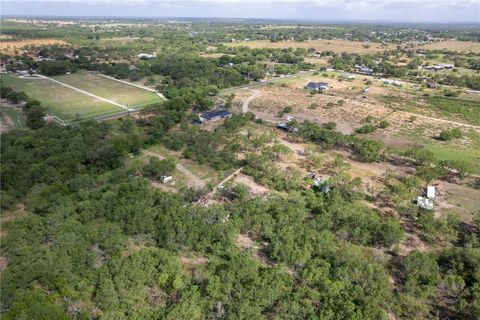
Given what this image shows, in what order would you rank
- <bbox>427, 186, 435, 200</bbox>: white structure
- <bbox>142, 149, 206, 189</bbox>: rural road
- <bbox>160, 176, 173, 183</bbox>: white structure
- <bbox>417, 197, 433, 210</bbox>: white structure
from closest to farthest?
<bbox>417, 197, 433, 210</bbox>: white structure, <bbox>427, 186, 435, 200</bbox>: white structure, <bbox>142, 149, 206, 189</bbox>: rural road, <bbox>160, 176, 173, 183</bbox>: white structure

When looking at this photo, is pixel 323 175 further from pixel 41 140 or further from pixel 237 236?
pixel 41 140

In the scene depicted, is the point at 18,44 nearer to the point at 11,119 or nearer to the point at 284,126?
the point at 11,119

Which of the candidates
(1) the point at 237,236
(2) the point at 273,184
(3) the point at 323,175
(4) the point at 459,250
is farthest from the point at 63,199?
(4) the point at 459,250

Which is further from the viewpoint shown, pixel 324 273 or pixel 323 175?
pixel 323 175

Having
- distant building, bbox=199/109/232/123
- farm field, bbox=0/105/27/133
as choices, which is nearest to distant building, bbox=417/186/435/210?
distant building, bbox=199/109/232/123

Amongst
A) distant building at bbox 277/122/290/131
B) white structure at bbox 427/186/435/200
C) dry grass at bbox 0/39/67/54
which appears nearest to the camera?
white structure at bbox 427/186/435/200

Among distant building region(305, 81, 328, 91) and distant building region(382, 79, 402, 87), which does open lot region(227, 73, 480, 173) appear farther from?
distant building region(382, 79, 402, 87)

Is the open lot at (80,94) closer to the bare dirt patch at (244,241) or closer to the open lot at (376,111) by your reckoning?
the open lot at (376,111)
